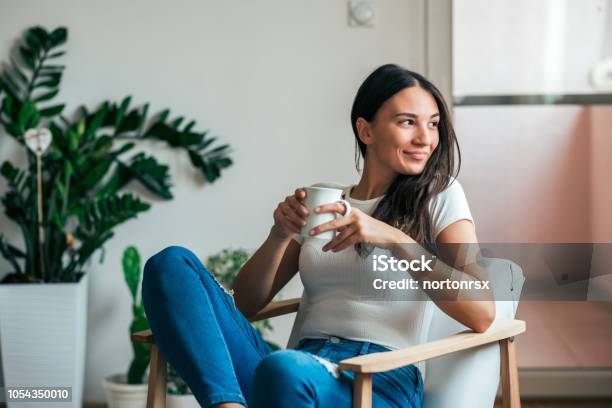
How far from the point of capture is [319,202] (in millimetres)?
1554

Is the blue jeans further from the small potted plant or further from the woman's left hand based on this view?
the small potted plant

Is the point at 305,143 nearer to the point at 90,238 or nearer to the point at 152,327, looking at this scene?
the point at 90,238

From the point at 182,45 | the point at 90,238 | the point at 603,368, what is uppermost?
the point at 182,45

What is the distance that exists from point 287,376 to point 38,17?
2306mm

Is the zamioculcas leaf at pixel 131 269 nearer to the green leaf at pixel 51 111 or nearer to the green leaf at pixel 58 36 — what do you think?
the green leaf at pixel 51 111

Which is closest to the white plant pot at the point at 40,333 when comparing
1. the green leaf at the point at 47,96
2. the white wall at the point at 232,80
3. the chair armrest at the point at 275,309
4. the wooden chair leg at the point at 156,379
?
the white wall at the point at 232,80

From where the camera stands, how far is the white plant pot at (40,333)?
3057 millimetres

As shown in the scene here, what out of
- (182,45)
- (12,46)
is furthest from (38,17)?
(182,45)

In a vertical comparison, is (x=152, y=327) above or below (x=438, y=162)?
below

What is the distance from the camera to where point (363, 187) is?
2074 millimetres

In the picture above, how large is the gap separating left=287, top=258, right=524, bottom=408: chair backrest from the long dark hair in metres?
0.22

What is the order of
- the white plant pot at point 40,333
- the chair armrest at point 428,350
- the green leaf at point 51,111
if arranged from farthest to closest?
the green leaf at point 51,111
the white plant pot at point 40,333
the chair armrest at point 428,350

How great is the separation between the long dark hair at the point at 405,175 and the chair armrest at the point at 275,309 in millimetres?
313

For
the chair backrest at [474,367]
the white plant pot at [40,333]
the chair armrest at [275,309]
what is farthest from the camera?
the white plant pot at [40,333]
